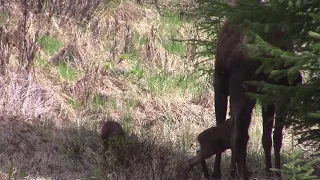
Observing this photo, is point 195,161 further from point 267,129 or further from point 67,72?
point 67,72

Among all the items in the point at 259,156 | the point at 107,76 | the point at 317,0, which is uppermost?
the point at 317,0

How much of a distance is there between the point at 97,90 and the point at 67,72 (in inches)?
30.4

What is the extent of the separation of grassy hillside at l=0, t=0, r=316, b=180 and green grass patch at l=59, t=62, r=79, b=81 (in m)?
0.02

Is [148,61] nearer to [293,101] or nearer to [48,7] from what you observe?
[48,7]

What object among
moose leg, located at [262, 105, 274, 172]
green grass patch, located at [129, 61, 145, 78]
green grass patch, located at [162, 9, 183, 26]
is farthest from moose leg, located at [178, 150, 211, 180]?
green grass patch, located at [162, 9, 183, 26]

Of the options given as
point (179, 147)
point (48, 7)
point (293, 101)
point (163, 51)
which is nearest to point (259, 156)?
point (179, 147)

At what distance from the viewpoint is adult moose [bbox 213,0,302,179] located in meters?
6.21

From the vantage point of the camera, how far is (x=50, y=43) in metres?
11.5

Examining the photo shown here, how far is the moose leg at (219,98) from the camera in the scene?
6.71 meters

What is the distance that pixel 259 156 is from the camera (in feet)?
25.6

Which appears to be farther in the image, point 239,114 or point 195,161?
point 195,161

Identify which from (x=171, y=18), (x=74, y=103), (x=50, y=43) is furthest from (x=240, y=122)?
(x=171, y=18)

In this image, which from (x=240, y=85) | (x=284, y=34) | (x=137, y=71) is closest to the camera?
(x=284, y=34)

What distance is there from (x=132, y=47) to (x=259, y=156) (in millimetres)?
4621
